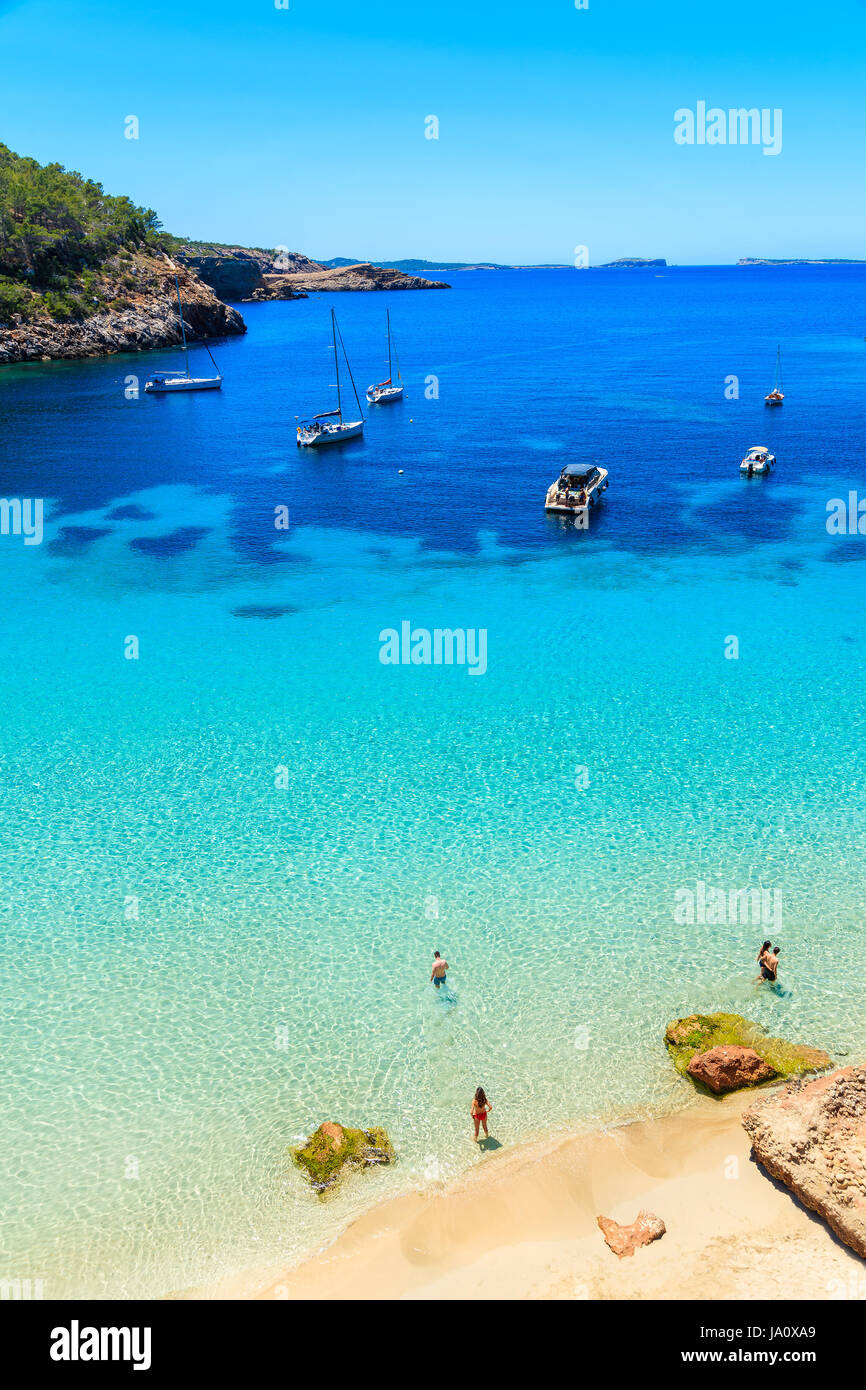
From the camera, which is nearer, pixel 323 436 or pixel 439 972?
pixel 439 972

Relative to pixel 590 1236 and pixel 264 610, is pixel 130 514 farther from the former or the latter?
pixel 590 1236

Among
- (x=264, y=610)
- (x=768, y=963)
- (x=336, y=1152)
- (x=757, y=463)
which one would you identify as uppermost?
(x=757, y=463)

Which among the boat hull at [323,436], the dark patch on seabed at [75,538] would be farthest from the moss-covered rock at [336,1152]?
the boat hull at [323,436]

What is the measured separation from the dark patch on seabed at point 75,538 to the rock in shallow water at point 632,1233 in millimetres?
44980

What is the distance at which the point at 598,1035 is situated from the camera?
1811 centimetres

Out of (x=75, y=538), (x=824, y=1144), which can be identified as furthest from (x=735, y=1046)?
(x=75, y=538)

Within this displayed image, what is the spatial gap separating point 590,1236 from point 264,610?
3219 cm

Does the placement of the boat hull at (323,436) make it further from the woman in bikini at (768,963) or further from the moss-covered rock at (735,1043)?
the moss-covered rock at (735,1043)

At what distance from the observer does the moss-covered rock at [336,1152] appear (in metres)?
15.2

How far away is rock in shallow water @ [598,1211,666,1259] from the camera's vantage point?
13.5 m

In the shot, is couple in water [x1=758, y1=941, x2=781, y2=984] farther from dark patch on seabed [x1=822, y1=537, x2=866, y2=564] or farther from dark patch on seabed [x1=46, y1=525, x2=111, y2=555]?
dark patch on seabed [x1=46, y1=525, x2=111, y2=555]

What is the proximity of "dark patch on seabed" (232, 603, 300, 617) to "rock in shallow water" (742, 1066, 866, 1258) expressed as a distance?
1213 inches

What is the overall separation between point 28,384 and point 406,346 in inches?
2562

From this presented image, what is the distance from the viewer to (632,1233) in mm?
13695
